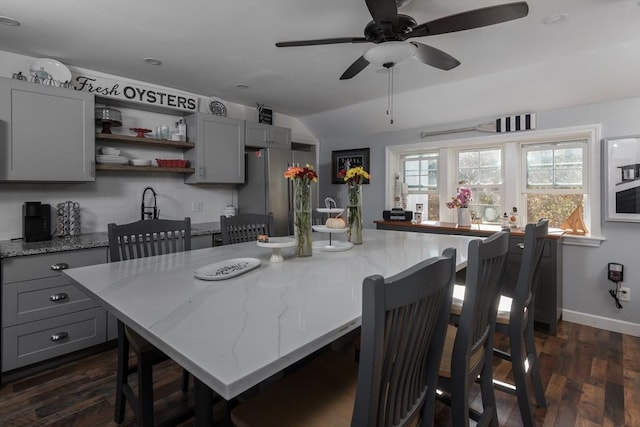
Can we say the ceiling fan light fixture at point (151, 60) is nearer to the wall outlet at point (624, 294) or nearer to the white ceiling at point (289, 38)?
the white ceiling at point (289, 38)

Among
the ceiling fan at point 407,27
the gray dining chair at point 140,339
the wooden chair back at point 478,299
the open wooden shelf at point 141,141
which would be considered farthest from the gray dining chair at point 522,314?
the open wooden shelf at point 141,141

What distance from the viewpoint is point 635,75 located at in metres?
2.69

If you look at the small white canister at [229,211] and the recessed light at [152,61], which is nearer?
the recessed light at [152,61]

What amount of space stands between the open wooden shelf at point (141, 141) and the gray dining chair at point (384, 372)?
285 centimetres

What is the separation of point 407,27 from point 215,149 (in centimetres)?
254

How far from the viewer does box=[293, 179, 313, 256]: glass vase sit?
1754mm

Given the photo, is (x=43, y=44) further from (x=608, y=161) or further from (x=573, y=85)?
(x=608, y=161)

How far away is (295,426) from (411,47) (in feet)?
6.06

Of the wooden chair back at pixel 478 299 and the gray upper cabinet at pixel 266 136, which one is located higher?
the gray upper cabinet at pixel 266 136

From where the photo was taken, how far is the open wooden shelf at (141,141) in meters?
3.02

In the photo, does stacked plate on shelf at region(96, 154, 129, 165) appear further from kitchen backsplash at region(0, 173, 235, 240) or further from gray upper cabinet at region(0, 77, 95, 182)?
kitchen backsplash at region(0, 173, 235, 240)

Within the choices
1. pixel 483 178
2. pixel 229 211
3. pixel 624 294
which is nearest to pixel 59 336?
pixel 229 211

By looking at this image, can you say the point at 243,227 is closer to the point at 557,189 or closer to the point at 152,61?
the point at 152,61

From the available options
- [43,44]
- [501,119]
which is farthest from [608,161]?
[43,44]
